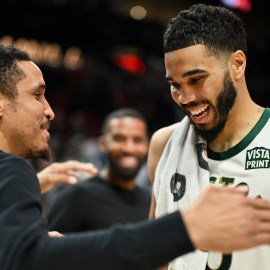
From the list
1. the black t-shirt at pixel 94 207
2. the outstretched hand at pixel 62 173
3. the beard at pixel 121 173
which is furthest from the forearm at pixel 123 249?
the beard at pixel 121 173

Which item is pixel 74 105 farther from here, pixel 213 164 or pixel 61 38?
pixel 213 164

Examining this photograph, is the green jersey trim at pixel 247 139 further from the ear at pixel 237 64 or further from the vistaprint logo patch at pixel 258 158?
the ear at pixel 237 64

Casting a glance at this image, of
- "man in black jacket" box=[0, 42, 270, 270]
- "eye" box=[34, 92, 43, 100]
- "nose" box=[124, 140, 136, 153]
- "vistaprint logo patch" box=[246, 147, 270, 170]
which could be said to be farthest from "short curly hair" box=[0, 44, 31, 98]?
"nose" box=[124, 140, 136, 153]

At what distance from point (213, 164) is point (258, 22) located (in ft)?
33.6

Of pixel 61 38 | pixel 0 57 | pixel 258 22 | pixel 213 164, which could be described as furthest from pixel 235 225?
pixel 258 22

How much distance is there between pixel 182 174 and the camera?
2518 mm

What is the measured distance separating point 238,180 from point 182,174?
270 millimetres

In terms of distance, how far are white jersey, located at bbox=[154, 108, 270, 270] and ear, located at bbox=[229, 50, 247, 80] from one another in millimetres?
206

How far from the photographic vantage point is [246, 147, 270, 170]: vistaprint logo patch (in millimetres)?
2334

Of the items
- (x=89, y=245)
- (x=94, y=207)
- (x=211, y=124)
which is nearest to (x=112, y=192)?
(x=94, y=207)

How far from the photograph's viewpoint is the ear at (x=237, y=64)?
251 cm

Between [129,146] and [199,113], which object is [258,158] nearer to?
[199,113]

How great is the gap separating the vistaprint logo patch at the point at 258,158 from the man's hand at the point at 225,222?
32.1 inches

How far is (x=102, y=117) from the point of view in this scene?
1216 centimetres
